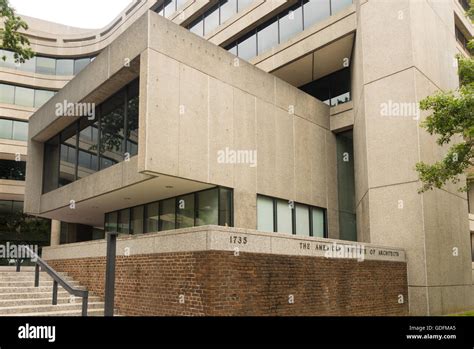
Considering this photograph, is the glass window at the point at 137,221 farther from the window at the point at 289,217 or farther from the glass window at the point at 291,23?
the glass window at the point at 291,23

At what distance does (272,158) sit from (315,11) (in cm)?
806

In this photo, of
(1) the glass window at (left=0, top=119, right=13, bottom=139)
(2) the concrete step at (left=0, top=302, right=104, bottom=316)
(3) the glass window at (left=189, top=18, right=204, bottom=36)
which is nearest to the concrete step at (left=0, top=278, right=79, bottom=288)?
(2) the concrete step at (left=0, top=302, right=104, bottom=316)

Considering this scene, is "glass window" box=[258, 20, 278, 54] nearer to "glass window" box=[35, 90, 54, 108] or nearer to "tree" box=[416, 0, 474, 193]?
"tree" box=[416, 0, 474, 193]

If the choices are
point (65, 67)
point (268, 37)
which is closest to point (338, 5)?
point (268, 37)

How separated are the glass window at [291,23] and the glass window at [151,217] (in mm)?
10360

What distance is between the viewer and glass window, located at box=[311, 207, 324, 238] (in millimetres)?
20094

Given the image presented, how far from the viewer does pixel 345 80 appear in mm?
22141

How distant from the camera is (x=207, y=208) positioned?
16.6 metres

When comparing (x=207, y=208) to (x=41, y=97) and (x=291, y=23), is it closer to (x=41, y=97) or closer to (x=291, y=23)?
(x=291, y=23)

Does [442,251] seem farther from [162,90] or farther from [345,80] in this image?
[162,90]

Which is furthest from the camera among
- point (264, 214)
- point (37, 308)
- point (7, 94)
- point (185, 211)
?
point (7, 94)

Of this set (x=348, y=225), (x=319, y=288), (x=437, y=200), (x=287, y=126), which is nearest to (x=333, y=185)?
(x=348, y=225)

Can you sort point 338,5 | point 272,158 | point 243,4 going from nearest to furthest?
point 272,158
point 338,5
point 243,4

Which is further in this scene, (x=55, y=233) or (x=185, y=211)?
(x=55, y=233)
